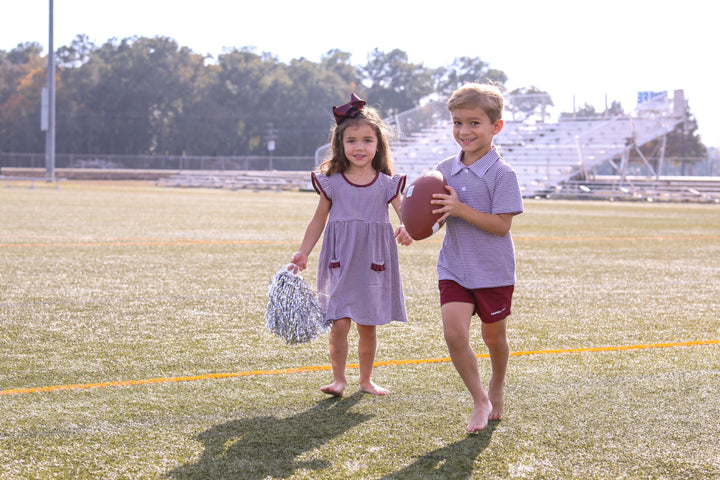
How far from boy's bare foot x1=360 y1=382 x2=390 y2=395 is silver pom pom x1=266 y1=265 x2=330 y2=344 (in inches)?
12.7

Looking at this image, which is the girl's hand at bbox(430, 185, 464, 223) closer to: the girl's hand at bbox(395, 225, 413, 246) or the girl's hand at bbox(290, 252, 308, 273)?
the girl's hand at bbox(395, 225, 413, 246)

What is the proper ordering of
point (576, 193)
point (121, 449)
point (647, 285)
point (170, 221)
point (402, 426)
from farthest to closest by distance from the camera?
point (576, 193)
point (170, 221)
point (647, 285)
point (402, 426)
point (121, 449)

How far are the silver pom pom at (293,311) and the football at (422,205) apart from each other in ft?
2.08

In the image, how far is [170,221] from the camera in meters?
14.7

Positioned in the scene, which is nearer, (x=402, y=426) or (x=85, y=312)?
(x=402, y=426)

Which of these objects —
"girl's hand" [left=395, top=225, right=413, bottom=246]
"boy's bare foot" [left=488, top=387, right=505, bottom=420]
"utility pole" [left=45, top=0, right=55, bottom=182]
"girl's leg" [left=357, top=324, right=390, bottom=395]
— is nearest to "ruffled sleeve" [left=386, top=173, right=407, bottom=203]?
"girl's hand" [left=395, top=225, right=413, bottom=246]

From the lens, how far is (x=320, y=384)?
3965 mm

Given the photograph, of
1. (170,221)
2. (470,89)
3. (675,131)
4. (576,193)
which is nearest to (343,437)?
(470,89)

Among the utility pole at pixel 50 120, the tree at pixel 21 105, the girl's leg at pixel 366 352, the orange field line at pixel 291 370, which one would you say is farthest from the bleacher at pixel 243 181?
the girl's leg at pixel 366 352

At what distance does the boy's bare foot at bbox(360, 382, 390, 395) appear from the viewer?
3767 millimetres

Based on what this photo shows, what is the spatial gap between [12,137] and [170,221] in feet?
208

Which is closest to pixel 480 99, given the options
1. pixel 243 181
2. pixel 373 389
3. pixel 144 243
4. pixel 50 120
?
pixel 373 389

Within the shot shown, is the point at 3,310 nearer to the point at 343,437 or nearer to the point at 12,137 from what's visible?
the point at 343,437

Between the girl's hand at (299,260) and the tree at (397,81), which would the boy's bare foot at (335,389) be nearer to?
the girl's hand at (299,260)
